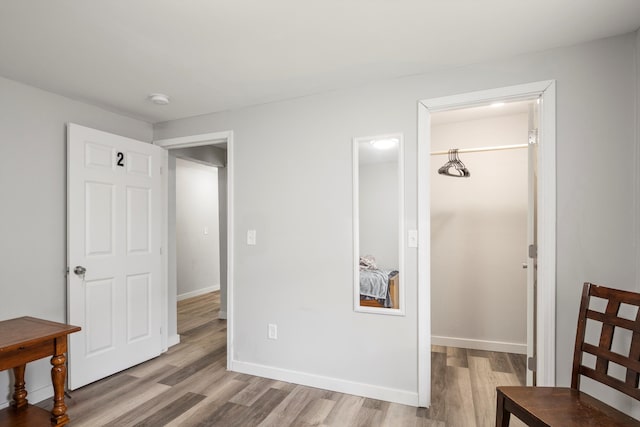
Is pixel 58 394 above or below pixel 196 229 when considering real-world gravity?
below

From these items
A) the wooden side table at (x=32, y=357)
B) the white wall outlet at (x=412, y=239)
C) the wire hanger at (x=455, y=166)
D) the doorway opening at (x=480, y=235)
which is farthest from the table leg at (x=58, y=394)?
the wire hanger at (x=455, y=166)

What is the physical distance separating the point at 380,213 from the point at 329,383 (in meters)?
1.37

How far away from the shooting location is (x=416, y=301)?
2.37 m

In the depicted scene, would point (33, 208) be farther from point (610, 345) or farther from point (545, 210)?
point (610, 345)

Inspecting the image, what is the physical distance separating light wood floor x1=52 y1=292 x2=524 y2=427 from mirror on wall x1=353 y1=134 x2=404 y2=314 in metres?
0.69

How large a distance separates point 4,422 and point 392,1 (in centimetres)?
317

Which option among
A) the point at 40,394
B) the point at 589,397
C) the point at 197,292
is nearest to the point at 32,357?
the point at 40,394

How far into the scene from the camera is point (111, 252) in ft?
9.61

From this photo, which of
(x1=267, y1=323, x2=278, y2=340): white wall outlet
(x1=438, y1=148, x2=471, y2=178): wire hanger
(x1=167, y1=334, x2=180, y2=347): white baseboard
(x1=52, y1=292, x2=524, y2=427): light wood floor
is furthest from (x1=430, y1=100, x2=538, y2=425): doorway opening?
(x1=167, y1=334, x2=180, y2=347): white baseboard

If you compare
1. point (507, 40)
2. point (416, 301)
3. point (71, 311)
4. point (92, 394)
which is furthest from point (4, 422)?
point (507, 40)

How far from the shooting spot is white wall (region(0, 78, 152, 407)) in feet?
7.79

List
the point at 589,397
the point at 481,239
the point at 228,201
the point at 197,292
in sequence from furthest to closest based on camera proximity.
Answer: the point at 197,292
the point at 481,239
the point at 228,201
the point at 589,397

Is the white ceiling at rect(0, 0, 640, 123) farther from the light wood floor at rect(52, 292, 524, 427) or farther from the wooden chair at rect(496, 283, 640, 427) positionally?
the light wood floor at rect(52, 292, 524, 427)

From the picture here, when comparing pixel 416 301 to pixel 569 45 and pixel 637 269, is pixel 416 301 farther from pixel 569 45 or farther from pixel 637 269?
pixel 569 45
